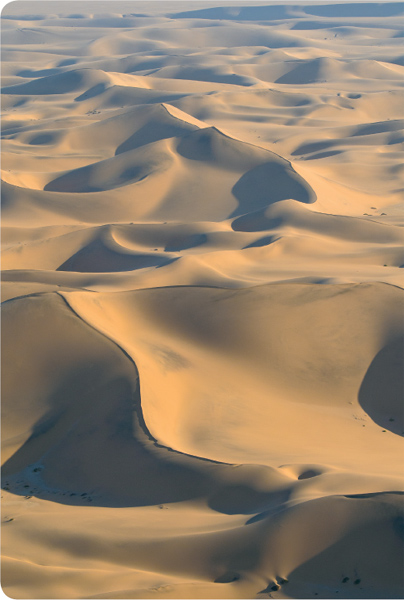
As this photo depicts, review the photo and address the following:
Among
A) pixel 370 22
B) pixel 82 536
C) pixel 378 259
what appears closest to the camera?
pixel 82 536

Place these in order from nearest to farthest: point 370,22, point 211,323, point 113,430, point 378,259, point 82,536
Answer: point 82,536, point 113,430, point 211,323, point 378,259, point 370,22

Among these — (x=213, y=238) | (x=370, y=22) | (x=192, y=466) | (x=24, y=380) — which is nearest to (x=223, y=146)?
(x=213, y=238)

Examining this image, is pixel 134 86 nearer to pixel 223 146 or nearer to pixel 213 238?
pixel 223 146

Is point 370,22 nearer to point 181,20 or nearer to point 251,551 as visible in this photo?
point 181,20

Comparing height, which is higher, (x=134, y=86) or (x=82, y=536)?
(x=82, y=536)

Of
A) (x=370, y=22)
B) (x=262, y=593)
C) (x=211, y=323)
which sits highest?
(x=262, y=593)

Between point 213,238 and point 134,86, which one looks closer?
point 213,238

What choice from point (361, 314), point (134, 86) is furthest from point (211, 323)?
point (134, 86)
